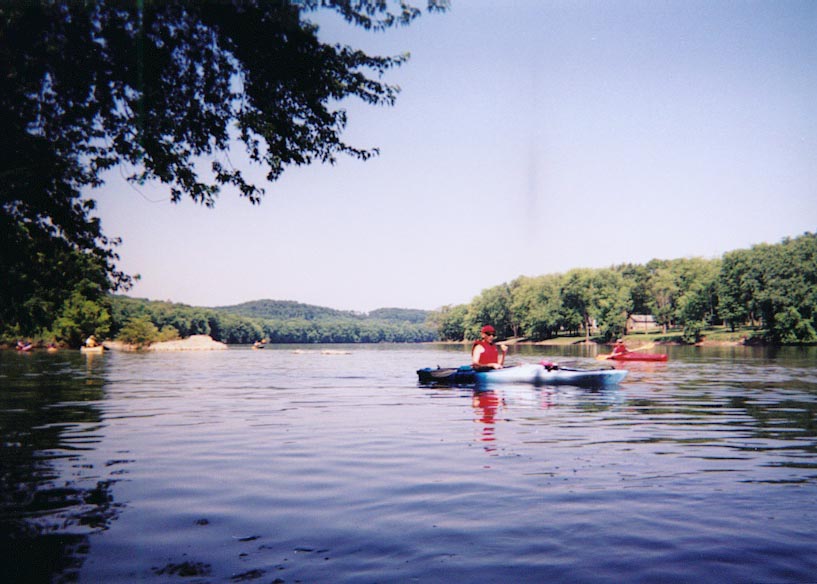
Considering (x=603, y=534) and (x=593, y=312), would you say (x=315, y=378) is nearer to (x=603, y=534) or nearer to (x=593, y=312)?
(x=603, y=534)

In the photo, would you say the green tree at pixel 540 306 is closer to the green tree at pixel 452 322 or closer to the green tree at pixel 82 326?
the green tree at pixel 452 322

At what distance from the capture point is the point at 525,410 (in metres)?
16.0

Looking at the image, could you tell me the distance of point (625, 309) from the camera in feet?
361

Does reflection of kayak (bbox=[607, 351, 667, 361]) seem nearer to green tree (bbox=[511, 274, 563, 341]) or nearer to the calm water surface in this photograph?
the calm water surface

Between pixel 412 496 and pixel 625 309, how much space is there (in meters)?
109

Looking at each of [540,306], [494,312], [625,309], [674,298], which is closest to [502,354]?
[625,309]

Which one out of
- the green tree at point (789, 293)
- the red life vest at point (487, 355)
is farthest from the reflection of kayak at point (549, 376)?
the green tree at point (789, 293)

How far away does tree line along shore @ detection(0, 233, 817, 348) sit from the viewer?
7594cm

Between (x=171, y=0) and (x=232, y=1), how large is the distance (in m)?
0.76

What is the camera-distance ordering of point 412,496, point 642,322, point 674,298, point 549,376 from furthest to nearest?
point 642,322, point 674,298, point 549,376, point 412,496

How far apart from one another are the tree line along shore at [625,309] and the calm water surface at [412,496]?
31.7 m

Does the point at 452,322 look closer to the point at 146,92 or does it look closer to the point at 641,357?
the point at 641,357

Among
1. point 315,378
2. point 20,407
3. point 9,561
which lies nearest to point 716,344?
point 315,378

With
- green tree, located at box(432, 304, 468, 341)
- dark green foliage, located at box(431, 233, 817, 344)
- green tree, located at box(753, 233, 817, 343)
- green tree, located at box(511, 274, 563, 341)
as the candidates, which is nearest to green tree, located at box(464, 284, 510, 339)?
dark green foliage, located at box(431, 233, 817, 344)
